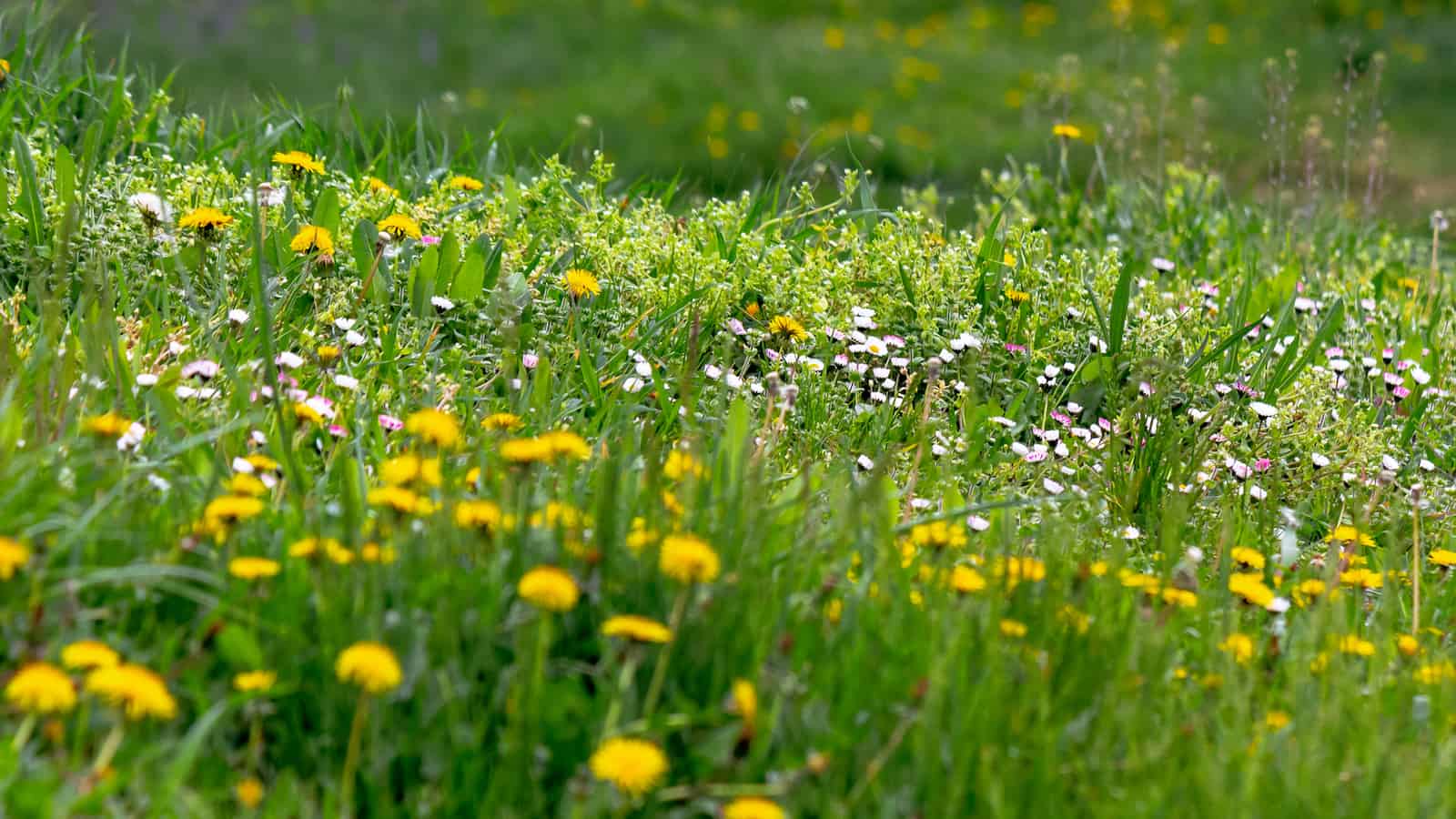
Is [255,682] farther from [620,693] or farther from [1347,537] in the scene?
[1347,537]

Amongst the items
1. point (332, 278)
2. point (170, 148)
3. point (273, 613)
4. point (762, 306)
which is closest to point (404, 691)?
point (273, 613)

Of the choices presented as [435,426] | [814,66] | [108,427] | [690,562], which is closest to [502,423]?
[435,426]

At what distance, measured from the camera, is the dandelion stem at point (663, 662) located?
1.91 meters

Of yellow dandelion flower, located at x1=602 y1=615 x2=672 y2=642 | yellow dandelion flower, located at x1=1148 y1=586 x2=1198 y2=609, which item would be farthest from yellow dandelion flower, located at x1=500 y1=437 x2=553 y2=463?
yellow dandelion flower, located at x1=1148 y1=586 x2=1198 y2=609

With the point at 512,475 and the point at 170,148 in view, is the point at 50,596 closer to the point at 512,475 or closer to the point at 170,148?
the point at 512,475

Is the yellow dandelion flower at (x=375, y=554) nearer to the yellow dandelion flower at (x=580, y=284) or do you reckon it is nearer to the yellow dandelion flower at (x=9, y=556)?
the yellow dandelion flower at (x=9, y=556)

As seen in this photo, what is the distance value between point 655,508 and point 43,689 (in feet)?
2.86

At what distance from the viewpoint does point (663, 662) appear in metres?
1.93

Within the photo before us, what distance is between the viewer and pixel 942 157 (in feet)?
39.5

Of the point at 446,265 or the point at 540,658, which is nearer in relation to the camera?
the point at 540,658

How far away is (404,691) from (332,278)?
1869 millimetres

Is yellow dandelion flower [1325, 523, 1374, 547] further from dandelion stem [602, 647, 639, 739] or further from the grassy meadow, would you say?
dandelion stem [602, 647, 639, 739]

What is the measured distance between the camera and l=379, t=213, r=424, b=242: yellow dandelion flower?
368 cm

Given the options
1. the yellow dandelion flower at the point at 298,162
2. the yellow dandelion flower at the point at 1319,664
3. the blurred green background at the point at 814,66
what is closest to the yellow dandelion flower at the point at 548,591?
the yellow dandelion flower at the point at 1319,664
